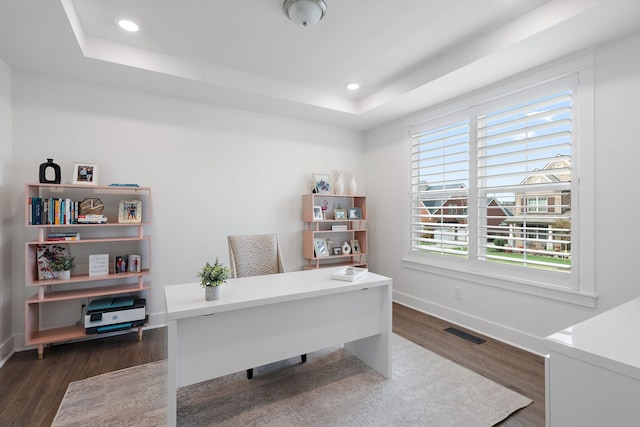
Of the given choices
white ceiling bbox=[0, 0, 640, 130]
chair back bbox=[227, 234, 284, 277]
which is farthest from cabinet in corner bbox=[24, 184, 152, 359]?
white ceiling bbox=[0, 0, 640, 130]

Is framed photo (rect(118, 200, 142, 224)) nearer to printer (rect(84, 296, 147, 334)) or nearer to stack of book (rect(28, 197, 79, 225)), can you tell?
stack of book (rect(28, 197, 79, 225))

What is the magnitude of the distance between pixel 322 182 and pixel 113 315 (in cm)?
277

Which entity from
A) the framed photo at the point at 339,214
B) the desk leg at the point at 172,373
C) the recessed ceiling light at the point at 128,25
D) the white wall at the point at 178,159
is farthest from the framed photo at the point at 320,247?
the recessed ceiling light at the point at 128,25

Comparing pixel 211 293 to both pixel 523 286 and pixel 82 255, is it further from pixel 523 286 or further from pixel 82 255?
pixel 523 286

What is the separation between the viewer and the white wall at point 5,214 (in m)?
2.56

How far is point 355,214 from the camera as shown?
443 centimetres

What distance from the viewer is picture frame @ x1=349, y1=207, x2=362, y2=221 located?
4.39m

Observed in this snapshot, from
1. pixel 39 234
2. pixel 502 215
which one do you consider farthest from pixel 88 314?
pixel 502 215

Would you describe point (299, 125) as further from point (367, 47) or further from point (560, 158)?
point (560, 158)

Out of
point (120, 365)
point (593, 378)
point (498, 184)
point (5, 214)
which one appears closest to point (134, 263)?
point (120, 365)

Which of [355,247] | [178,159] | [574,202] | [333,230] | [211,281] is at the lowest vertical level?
[355,247]

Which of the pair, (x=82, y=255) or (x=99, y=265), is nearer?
(x=99, y=265)

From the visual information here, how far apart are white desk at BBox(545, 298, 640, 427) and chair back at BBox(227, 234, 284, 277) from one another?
212 centimetres

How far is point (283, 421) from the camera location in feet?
5.88
